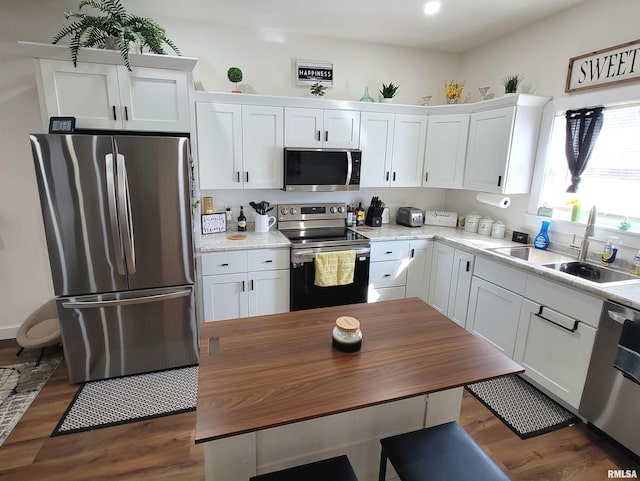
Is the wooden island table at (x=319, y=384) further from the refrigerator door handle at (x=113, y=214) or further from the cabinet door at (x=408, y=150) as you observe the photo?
the cabinet door at (x=408, y=150)

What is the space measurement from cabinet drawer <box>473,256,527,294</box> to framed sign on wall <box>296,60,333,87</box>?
222 cm

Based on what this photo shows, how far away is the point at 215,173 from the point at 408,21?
212cm

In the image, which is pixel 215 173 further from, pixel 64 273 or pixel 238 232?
pixel 64 273


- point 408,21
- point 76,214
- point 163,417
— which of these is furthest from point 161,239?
point 408,21

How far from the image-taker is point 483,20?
2.89 meters

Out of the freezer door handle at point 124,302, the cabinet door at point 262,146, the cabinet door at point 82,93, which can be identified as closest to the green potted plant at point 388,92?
the cabinet door at point 262,146

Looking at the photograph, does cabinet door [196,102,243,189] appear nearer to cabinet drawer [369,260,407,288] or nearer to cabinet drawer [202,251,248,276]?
cabinet drawer [202,251,248,276]

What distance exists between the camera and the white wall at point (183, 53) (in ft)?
8.63

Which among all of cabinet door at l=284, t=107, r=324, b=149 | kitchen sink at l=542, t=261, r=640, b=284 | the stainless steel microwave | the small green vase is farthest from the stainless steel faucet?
cabinet door at l=284, t=107, r=324, b=149

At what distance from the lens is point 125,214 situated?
224 cm

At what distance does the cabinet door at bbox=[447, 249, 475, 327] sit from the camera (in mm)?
2969

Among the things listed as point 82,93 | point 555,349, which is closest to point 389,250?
point 555,349

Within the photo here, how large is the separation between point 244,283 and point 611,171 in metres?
2.95

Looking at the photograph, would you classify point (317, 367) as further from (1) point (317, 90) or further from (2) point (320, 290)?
(1) point (317, 90)
